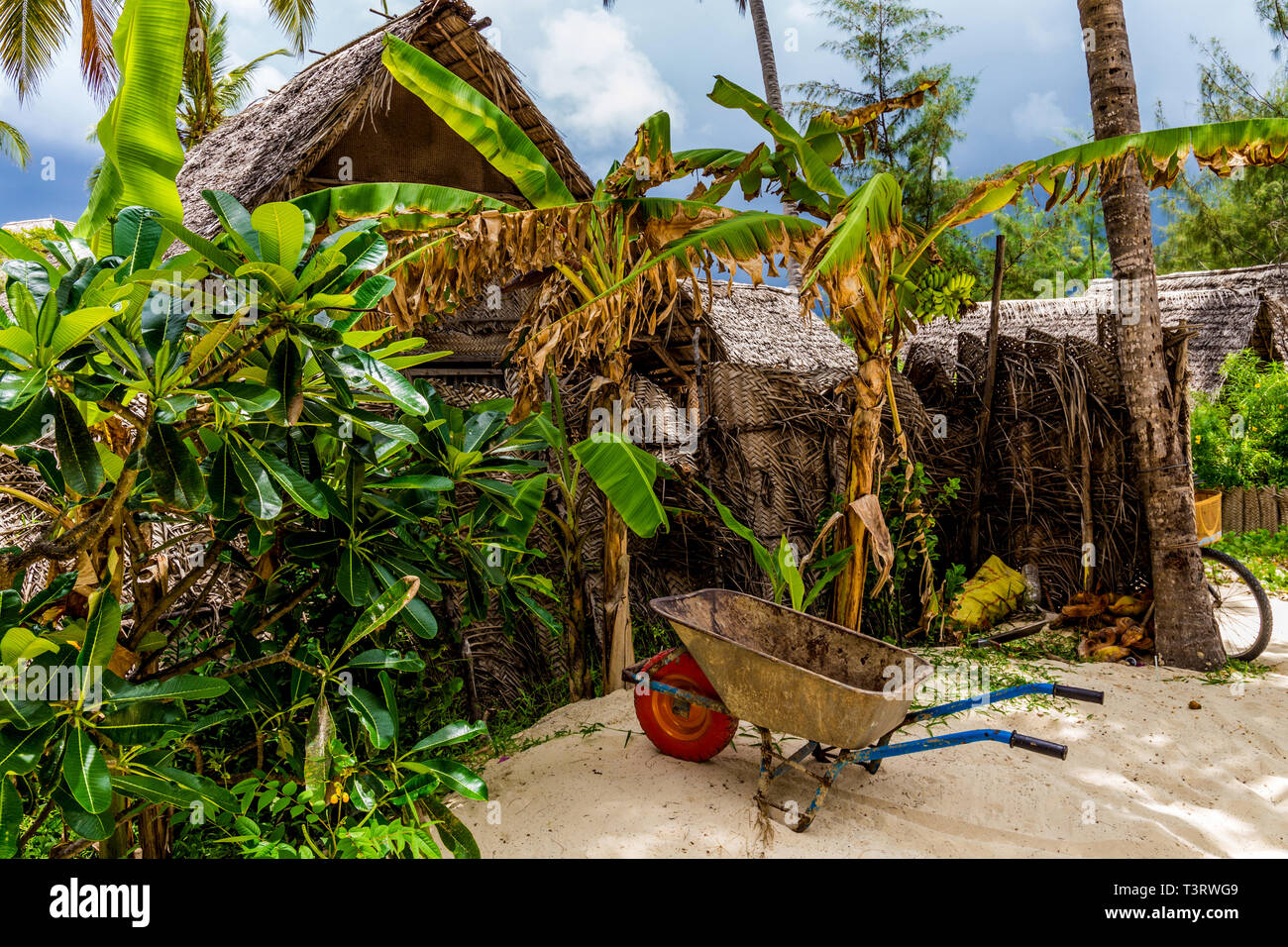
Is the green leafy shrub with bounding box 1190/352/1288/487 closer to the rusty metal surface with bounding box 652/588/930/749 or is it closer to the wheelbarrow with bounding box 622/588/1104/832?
the wheelbarrow with bounding box 622/588/1104/832

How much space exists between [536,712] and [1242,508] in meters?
8.98

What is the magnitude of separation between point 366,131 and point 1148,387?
5.97 m

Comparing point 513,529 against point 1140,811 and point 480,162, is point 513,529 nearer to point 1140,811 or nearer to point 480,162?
point 1140,811

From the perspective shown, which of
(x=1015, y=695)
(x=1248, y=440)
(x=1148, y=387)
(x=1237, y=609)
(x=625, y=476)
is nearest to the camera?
(x=1015, y=695)

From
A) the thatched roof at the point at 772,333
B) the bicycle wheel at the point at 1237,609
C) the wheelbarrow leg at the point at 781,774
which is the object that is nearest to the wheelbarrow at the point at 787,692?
the wheelbarrow leg at the point at 781,774

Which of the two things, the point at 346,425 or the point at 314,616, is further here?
the point at 314,616

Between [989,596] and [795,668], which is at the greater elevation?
[795,668]

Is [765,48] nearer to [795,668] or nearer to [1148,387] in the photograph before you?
[1148,387]

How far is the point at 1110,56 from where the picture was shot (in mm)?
4859

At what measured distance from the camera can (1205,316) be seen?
10.7 metres

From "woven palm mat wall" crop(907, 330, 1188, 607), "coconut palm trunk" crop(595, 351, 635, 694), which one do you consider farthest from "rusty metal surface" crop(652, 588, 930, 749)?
"woven palm mat wall" crop(907, 330, 1188, 607)

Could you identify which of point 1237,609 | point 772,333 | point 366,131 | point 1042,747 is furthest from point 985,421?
point 366,131

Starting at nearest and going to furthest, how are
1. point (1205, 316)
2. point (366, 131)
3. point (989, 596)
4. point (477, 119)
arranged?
point (477, 119)
point (989, 596)
point (366, 131)
point (1205, 316)

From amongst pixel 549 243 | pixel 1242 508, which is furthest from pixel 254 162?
pixel 1242 508
